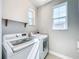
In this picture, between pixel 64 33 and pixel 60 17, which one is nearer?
pixel 64 33

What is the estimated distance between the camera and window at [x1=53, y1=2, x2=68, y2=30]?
109 inches

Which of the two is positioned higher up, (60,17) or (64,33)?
(60,17)

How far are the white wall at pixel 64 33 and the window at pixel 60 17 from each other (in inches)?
6.8

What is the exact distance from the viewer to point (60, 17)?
2.98 metres

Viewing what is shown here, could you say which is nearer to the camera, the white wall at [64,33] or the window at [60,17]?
the white wall at [64,33]

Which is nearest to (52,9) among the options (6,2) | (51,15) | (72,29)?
(51,15)

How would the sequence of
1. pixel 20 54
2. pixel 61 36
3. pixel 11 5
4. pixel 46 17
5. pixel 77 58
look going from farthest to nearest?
1. pixel 46 17
2. pixel 61 36
3. pixel 77 58
4. pixel 11 5
5. pixel 20 54

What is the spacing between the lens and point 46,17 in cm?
351

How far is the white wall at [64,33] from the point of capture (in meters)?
2.45

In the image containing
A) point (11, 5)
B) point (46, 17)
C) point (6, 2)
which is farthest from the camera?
point (46, 17)

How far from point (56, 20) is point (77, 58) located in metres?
1.72

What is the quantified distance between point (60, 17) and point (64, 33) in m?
0.74

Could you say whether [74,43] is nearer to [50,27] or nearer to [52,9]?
[50,27]

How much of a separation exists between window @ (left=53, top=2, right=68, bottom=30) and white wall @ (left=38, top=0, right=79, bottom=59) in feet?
0.56
